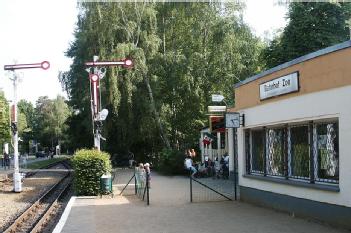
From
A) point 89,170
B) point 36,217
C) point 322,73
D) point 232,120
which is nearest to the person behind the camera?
point 322,73

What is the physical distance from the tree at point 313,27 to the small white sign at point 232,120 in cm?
1807

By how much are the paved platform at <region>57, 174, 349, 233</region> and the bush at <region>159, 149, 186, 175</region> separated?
12.9m

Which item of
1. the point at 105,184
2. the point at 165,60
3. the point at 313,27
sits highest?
the point at 313,27

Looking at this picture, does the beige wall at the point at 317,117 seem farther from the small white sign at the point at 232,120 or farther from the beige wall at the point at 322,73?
the small white sign at the point at 232,120

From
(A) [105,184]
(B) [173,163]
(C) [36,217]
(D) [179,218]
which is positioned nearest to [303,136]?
(D) [179,218]

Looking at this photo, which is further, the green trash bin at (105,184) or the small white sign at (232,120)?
the green trash bin at (105,184)

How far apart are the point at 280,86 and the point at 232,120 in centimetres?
265

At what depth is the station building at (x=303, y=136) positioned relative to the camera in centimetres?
982

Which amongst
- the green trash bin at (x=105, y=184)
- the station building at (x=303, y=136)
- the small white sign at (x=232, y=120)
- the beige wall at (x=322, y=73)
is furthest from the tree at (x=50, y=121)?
the beige wall at (x=322, y=73)

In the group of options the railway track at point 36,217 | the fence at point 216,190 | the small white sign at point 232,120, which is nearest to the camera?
the railway track at point 36,217

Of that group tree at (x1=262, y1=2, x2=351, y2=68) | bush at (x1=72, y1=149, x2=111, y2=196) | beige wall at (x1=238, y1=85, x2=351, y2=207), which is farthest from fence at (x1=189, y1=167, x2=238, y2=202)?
tree at (x1=262, y1=2, x2=351, y2=68)

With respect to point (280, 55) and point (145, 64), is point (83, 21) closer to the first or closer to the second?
point (145, 64)

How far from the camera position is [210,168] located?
1077 inches

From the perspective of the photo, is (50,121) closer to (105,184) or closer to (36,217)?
(105,184)
